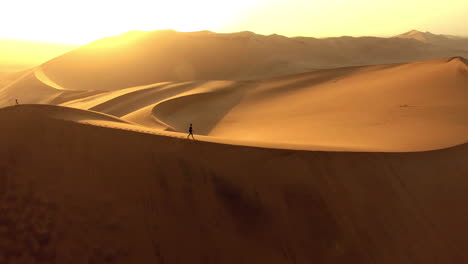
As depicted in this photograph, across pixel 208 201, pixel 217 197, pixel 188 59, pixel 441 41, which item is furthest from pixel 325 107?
pixel 441 41

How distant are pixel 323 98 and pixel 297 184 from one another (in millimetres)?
8730

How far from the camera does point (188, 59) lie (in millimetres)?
29828

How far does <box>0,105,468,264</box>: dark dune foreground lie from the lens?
407 cm

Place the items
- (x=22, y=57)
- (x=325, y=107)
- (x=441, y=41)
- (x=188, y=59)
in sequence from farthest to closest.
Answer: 1. (x=441, y=41)
2. (x=22, y=57)
3. (x=188, y=59)
4. (x=325, y=107)

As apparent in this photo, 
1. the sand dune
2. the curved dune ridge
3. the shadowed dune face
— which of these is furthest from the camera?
the sand dune

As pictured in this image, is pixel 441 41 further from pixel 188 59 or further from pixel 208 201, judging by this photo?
pixel 208 201

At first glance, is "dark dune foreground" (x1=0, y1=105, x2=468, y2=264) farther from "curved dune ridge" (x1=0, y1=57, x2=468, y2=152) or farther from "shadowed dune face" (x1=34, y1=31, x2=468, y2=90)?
→ "shadowed dune face" (x1=34, y1=31, x2=468, y2=90)

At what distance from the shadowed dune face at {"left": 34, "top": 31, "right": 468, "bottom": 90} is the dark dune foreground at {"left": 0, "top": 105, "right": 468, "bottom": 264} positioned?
21097 millimetres

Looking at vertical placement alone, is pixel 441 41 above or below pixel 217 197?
above

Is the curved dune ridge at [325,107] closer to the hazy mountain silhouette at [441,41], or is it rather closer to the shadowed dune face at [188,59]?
the shadowed dune face at [188,59]

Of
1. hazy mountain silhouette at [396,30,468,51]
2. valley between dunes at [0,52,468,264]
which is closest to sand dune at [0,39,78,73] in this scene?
valley between dunes at [0,52,468,264]

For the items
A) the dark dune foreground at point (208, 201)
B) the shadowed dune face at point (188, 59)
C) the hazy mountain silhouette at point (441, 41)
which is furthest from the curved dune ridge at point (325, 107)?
the hazy mountain silhouette at point (441, 41)

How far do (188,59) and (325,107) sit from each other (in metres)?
20.8

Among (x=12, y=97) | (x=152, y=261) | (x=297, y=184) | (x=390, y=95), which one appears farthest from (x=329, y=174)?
(x=12, y=97)
